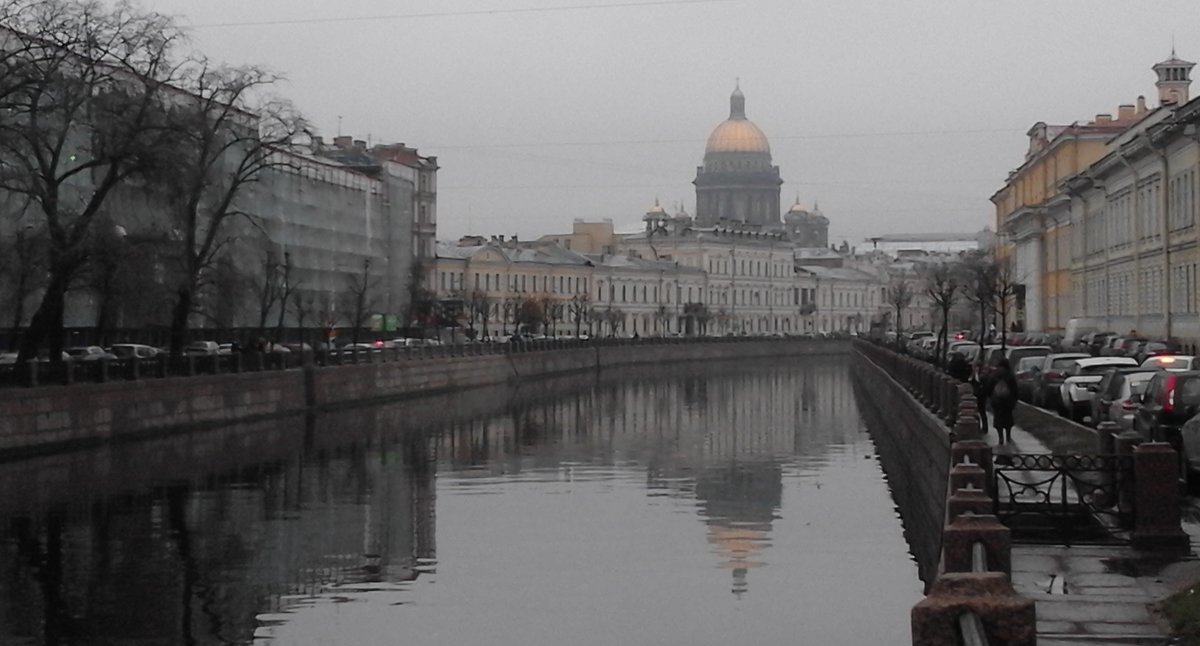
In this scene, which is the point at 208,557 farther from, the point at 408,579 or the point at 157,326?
the point at 157,326

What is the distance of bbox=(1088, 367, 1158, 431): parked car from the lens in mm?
27931

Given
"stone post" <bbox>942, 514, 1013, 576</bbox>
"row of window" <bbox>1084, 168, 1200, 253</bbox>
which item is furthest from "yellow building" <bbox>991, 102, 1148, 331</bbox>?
"stone post" <bbox>942, 514, 1013, 576</bbox>

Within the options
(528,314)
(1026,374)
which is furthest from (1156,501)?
(528,314)

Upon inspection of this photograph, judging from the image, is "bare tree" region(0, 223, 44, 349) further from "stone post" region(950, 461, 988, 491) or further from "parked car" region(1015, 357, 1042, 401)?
"stone post" region(950, 461, 988, 491)

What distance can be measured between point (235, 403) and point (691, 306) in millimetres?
108335

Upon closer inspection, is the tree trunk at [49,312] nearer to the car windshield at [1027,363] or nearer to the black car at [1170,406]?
the car windshield at [1027,363]

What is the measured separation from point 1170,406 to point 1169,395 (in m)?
0.28

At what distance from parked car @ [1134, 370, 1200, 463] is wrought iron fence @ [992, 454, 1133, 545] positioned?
533 cm

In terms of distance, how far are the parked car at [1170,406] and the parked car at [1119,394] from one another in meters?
1.36

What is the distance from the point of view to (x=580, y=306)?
456 ft

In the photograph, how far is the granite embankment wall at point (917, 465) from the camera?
79.3ft

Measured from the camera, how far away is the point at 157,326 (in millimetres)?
56938

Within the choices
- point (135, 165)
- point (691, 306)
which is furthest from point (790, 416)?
point (691, 306)

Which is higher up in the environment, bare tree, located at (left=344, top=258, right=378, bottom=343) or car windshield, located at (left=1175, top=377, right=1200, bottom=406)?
bare tree, located at (left=344, top=258, right=378, bottom=343)
